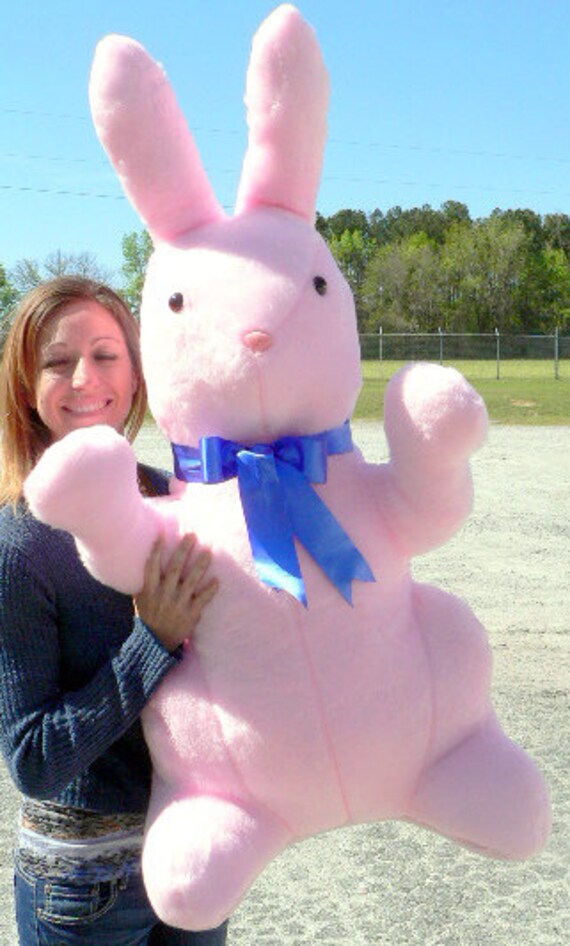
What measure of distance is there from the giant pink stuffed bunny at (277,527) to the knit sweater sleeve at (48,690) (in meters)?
0.05

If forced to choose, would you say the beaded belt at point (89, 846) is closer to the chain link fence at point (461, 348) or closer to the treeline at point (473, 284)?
the chain link fence at point (461, 348)

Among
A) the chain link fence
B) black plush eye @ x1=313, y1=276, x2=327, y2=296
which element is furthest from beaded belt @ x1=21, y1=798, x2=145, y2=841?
the chain link fence

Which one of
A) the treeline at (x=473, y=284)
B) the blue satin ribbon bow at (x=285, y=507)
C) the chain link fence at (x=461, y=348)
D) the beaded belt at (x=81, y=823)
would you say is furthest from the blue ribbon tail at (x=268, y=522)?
the treeline at (x=473, y=284)

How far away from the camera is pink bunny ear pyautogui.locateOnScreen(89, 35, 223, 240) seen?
1564 mm

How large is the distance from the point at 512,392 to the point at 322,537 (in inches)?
890

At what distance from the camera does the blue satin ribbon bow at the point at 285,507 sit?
150 cm

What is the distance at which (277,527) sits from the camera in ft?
4.96

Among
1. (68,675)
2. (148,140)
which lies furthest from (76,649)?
(148,140)

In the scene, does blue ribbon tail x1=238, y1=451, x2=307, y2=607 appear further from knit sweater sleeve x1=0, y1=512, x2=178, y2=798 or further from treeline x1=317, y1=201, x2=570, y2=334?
treeline x1=317, y1=201, x2=570, y2=334

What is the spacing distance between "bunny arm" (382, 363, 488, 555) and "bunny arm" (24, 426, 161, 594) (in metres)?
0.37

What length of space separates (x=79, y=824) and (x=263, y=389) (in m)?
0.83

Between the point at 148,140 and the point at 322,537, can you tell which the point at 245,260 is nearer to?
the point at 148,140

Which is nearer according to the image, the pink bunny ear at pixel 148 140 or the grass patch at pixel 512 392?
the pink bunny ear at pixel 148 140

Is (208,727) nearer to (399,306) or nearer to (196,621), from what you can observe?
(196,621)
